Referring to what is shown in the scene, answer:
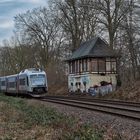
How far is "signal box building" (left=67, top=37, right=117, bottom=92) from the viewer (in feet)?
210

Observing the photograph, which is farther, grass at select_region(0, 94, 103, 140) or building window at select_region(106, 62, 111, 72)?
building window at select_region(106, 62, 111, 72)

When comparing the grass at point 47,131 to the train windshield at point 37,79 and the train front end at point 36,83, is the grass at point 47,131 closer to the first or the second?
the train front end at point 36,83

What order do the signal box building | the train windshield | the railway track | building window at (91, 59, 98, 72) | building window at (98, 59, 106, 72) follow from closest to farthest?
the railway track < the train windshield < the signal box building < building window at (91, 59, 98, 72) < building window at (98, 59, 106, 72)

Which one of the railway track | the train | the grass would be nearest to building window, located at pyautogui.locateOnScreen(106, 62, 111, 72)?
the train

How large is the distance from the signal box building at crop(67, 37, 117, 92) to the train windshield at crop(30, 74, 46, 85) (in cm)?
1411

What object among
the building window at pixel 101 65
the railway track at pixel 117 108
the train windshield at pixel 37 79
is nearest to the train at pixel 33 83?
the train windshield at pixel 37 79

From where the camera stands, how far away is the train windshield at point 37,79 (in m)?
48.7

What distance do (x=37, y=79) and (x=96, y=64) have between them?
1711 cm

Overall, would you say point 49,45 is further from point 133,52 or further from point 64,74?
point 133,52

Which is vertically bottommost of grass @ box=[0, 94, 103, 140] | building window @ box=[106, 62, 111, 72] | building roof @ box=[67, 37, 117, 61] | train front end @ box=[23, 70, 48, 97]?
grass @ box=[0, 94, 103, 140]

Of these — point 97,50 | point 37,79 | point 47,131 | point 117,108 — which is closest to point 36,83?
point 37,79

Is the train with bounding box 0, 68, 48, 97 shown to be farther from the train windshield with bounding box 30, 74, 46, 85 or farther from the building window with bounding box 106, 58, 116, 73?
the building window with bounding box 106, 58, 116, 73

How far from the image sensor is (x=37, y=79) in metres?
49.1

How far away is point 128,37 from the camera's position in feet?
199
